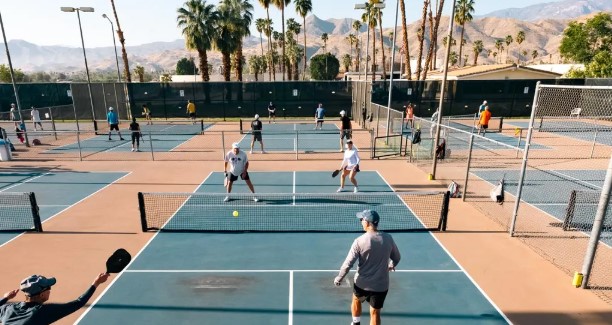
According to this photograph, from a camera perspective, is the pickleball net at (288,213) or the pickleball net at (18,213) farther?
the pickleball net at (288,213)

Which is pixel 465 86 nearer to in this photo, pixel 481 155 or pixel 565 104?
pixel 565 104

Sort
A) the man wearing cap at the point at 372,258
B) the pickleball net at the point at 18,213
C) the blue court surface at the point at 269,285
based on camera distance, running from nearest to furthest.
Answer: the man wearing cap at the point at 372,258
the blue court surface at the point at 269,285
the pickleball net at the point at 18,213

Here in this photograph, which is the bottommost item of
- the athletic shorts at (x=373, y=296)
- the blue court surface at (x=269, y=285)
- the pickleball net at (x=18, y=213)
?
the blue court surface at (x=269, y=285)

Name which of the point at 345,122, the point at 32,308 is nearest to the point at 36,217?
the point at 32,308

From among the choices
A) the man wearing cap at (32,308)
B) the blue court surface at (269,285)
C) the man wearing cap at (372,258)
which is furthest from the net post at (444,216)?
the man wearing cap at (32,308)

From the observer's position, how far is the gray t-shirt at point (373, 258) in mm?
4633

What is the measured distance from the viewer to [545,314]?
605 cm

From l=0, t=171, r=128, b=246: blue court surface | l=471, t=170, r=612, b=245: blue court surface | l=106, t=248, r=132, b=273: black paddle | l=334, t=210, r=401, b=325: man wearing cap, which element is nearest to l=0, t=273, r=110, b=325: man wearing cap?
l=106, t=248, r=132, b=273: black paddle

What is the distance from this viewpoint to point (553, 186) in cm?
1305

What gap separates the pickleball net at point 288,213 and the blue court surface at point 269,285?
463 millimetres

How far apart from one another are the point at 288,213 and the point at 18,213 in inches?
304

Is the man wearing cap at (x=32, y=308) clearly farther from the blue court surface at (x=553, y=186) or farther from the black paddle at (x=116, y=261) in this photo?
the blue court surface at (x=553, y=186)

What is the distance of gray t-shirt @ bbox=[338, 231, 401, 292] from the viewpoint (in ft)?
15.2

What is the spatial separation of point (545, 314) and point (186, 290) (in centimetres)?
622
